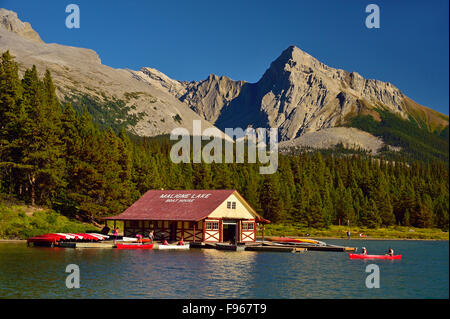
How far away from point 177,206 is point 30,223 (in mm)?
22518

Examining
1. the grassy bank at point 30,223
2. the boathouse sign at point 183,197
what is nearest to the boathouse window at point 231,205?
the boathouse sign at point 183,197

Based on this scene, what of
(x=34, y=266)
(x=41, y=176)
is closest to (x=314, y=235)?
(x=41, y=176)

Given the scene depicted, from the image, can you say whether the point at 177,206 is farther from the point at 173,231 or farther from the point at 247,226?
the point at 247,226

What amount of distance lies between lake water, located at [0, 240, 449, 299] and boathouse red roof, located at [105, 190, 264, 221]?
12329 mm

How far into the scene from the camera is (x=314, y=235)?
113 metres

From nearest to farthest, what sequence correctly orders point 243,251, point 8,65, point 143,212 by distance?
point 243,251
point 143,212
point 8,65

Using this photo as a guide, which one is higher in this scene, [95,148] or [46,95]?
[46,95]

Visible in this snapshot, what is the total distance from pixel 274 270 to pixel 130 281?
50.1 feet

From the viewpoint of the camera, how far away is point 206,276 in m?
41.4

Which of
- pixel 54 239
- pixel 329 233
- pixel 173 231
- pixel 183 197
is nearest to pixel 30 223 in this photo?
pixel 54 239

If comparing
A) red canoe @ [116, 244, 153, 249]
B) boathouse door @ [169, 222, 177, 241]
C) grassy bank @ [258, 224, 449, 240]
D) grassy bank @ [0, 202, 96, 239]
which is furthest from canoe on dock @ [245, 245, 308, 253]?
grassy bank @ [258, 224, 449, 240]

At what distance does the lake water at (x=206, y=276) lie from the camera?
111ft

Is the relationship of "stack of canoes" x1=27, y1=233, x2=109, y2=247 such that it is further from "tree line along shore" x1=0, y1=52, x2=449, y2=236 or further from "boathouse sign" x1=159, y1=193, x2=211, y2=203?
"boathouse sign" x1=159, y1=193, x2=211, y2=203

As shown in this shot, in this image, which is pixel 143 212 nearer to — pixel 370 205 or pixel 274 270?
pixel 274 270
